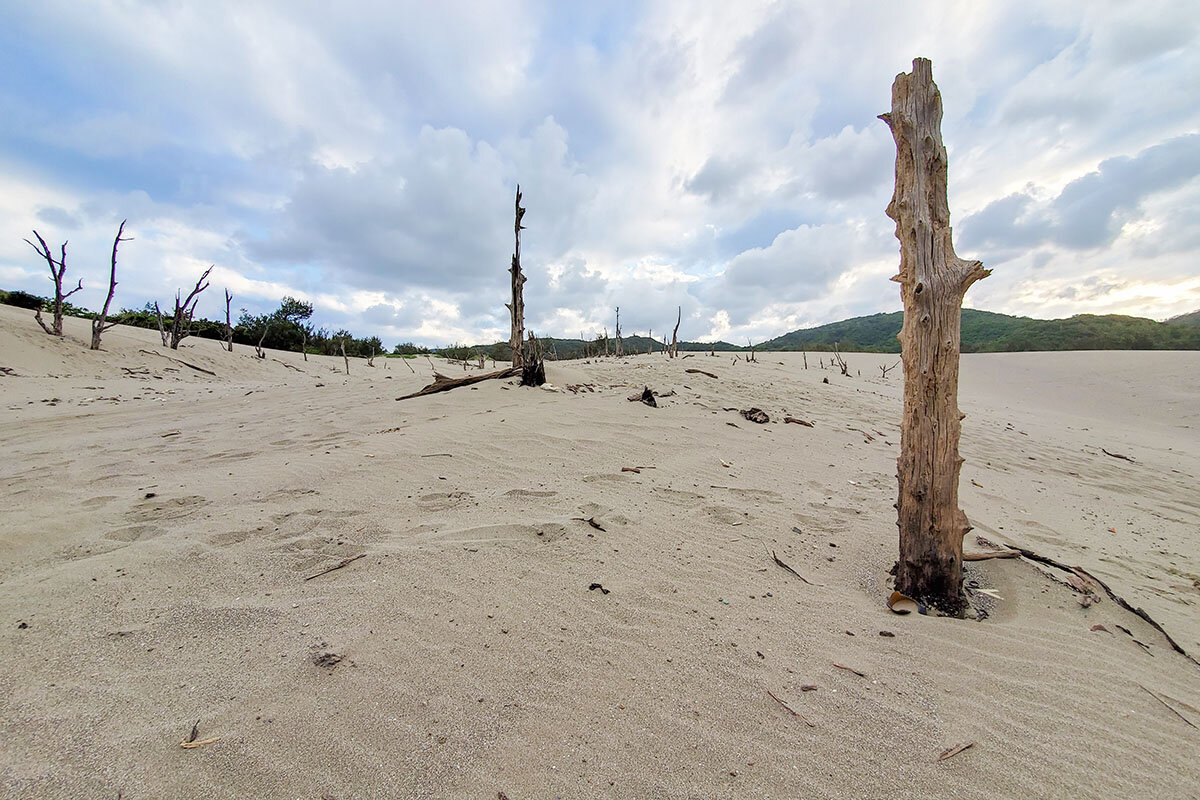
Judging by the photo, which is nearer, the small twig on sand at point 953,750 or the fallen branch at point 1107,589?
the small twig on sand at point 953,750

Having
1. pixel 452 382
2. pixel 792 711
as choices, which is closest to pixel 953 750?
pixel 792 711

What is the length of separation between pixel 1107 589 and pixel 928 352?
1657 millimetres

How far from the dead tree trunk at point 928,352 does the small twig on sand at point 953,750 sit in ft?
3.29

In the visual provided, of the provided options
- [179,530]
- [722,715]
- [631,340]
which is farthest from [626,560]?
[631,340]

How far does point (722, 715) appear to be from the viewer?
1696 mm

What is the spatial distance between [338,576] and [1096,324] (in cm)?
4844

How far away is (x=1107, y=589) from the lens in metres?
2.64

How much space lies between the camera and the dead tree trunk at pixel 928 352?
2.55 meters

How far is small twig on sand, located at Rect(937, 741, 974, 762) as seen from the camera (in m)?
1.55

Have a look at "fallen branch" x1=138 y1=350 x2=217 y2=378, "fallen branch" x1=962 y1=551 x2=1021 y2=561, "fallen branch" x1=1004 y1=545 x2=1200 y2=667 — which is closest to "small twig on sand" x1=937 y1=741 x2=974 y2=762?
"fallen branch" x1=1004 y1=545 x2=1200 y2=667

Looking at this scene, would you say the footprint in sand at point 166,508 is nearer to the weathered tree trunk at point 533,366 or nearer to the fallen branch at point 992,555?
the fallen branch at point 992,555

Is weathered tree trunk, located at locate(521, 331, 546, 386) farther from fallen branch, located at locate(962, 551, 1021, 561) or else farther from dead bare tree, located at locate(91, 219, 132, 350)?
dead bare tree, located at locate(91, 219, 132, 350)

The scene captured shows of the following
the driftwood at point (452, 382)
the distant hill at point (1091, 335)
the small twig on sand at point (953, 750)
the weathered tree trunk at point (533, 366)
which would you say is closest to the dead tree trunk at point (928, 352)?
the small twig on sand at point (953, 750)

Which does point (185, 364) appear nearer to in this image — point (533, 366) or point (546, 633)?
point (533, 366)
